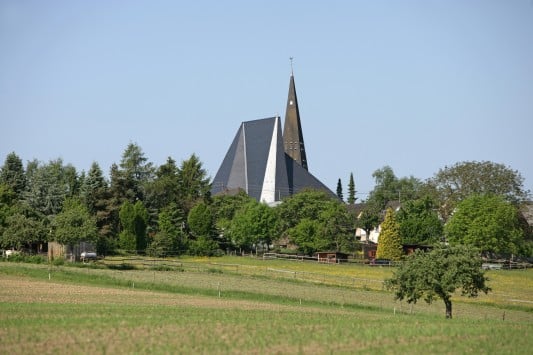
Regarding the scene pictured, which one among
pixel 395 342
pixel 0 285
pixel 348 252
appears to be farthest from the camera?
pixel 348 252

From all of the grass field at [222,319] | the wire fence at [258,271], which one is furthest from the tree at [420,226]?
the grass field at [222,319]

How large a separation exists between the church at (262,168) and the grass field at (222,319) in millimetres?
68974

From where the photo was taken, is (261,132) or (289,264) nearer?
(289,264)

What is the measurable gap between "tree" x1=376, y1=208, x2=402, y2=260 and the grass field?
29.3 metres

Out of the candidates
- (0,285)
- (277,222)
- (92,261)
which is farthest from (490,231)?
(0,285)

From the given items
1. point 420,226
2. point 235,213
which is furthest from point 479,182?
point 235,213

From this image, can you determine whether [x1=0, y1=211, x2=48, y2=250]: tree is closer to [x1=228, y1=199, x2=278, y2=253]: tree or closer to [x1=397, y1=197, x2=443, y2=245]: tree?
[x1=228, y1=199, x2=278, y2=253]: tree

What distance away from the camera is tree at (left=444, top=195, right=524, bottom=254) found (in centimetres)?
8269

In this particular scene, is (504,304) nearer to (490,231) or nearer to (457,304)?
(457,304)

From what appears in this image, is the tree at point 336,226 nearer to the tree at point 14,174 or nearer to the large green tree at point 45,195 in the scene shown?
the large green tree at point 45,195

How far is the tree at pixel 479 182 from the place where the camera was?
318 feet

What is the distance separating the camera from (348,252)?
93750mm

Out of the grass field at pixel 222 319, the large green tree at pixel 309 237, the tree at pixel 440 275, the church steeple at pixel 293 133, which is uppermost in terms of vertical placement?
the church steeple at pixel 293 133

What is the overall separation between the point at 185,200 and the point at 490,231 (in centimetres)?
3980
